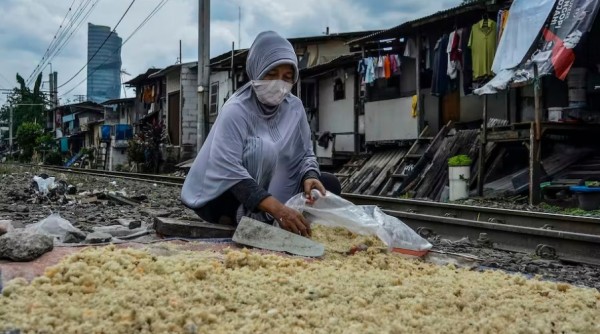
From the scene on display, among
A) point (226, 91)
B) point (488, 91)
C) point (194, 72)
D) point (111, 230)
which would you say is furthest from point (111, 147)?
point (111, 230)

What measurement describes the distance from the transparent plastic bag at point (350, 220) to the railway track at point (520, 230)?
1.61 m

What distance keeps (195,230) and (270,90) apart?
96 centimetres

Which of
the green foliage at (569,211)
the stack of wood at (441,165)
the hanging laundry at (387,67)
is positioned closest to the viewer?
the green foliage at (569,211)

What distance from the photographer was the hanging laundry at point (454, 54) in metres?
12.5

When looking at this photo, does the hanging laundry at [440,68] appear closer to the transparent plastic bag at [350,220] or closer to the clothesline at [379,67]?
the clothesline at [379,67]

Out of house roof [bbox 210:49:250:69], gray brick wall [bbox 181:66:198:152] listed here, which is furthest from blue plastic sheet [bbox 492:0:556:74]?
gray brick wall [bbox 181:66:198:152]

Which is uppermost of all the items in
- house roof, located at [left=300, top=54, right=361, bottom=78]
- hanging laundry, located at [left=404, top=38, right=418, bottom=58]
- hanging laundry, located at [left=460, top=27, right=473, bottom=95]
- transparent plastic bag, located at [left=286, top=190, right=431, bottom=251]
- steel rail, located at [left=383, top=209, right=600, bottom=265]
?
house roof, located at [left=300, top=54, right=361, bottom=78]

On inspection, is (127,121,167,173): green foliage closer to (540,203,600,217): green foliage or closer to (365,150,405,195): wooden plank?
(365,150,405,195): wooden plank

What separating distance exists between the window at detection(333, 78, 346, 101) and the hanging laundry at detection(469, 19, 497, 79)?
7.47 m

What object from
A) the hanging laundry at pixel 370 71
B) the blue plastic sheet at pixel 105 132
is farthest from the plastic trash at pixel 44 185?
the blue plastic sheet at pixel 105 132

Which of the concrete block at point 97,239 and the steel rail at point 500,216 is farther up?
the concrete block at point 97,239

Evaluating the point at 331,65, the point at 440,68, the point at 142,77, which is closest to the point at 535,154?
the point at 440,68

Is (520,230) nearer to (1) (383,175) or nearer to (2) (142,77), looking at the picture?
(1) (383,175)

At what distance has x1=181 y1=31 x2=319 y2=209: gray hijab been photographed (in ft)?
11.8
